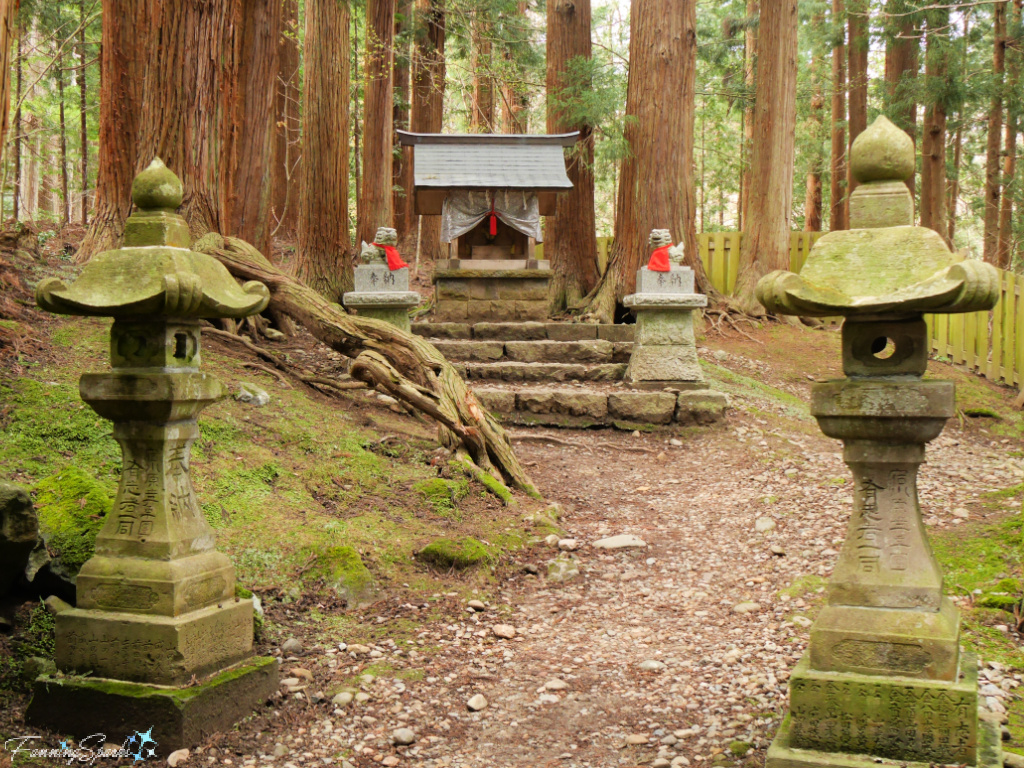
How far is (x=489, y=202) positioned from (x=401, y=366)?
588 cm

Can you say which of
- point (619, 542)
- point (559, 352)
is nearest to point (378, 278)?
point (559, 352)

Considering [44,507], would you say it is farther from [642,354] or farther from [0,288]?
[642,354]

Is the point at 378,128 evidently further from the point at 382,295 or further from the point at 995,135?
the point at 995,135

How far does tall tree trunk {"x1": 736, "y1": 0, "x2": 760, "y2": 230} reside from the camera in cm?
1769

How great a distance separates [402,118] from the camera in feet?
61.9

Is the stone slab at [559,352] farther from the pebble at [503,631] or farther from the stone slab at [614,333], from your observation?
the pebble at [503,631]

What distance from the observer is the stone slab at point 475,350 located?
10.0 m

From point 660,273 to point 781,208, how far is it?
6.37 metres

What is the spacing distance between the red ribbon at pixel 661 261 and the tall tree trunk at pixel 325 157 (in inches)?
182

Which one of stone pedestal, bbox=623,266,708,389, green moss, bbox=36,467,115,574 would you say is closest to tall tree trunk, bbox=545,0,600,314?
stone pedestal, bbox=623,266,708,389

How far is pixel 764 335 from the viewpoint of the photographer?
1288cm

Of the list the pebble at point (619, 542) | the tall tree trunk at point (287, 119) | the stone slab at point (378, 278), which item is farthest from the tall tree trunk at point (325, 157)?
the pebble at point (619, 542)

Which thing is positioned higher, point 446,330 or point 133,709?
point 446,330

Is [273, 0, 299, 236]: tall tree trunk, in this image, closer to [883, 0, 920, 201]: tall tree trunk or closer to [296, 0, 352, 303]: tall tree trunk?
[296, 0, 352, 303]: tall tree trunk
